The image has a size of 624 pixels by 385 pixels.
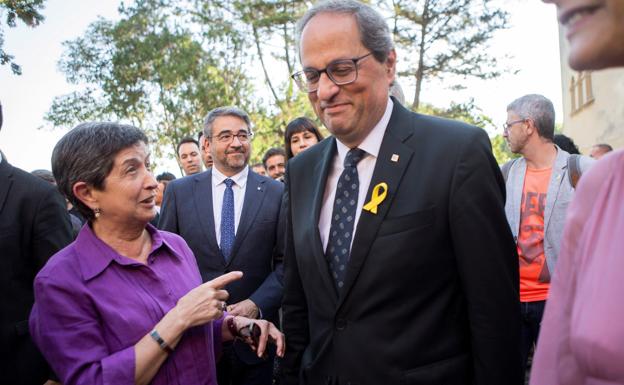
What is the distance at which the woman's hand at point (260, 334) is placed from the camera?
246 centimetres

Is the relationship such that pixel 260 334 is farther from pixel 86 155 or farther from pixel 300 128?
pixel 300 128

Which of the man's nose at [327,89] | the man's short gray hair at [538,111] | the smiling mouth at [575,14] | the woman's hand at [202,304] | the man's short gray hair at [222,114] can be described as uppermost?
the smiling mouth at [575,14]

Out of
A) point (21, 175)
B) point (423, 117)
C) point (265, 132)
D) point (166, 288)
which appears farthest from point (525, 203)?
point (265, 132)

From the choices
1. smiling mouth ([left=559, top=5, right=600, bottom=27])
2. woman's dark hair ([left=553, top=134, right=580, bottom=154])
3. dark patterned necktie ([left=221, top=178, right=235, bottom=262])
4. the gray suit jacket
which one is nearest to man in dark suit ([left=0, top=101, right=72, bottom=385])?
dark patterned necktie ([left=221, top=178, right=235, bottom=262])

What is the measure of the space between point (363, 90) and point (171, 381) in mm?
1440

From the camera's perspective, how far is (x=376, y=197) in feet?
6.66

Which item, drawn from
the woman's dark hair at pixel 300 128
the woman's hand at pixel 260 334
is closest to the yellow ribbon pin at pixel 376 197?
the woman's hand at pixel 260 334

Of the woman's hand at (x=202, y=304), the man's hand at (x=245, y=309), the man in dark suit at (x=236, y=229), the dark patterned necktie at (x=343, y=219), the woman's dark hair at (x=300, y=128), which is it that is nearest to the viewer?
the dark patterned necktie at (x=343, y=219)

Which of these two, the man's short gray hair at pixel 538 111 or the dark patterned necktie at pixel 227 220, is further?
the man's short gray hair at pixel 538 111

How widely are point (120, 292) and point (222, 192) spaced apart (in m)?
2.07

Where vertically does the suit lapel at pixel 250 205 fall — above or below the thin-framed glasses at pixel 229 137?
below

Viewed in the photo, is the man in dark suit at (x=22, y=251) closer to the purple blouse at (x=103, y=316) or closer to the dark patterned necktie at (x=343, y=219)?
the purple blouse at (x=103, y=316)

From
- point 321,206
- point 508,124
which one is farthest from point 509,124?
point 321,206

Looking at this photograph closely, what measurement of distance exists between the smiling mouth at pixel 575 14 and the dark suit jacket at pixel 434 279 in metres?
0.99
